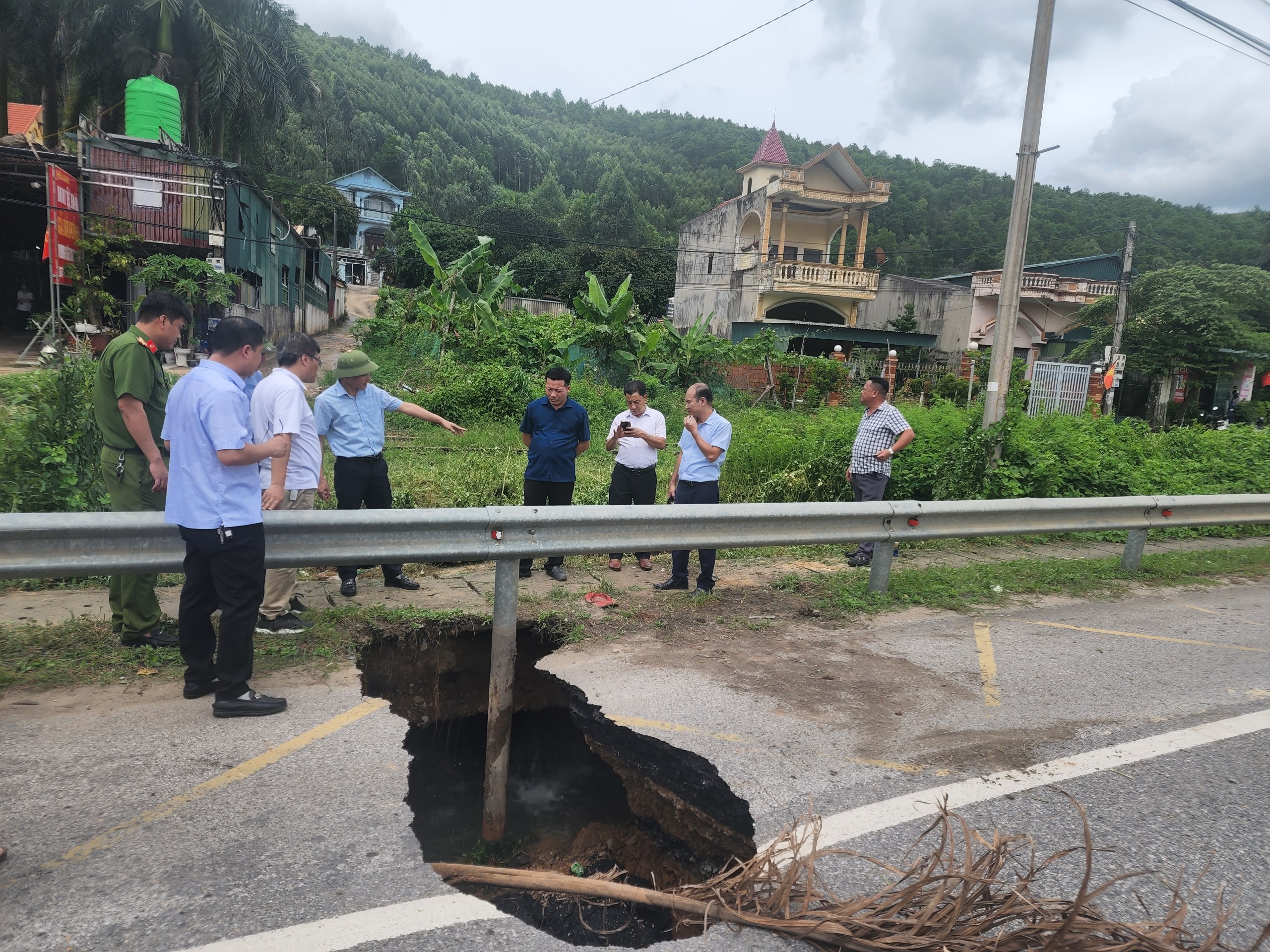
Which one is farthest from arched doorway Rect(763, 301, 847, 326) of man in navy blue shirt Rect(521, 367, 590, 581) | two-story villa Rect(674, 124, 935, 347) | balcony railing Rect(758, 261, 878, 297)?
man in navy blue shirt Rect(521, 367, 590, 581)

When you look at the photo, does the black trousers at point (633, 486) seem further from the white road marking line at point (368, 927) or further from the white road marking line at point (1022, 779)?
the white road marking line at point (368, 927)

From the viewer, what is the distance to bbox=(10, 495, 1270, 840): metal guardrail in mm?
3668

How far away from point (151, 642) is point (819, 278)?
33.4 metres

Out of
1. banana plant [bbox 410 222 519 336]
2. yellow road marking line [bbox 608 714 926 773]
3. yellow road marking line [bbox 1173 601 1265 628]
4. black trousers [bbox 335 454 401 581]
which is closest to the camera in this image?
yellow road marking line [bbox 608 714 926 773]

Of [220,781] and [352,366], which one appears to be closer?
[220,781]

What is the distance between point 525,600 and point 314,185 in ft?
174

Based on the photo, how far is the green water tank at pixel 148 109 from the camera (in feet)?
66.5

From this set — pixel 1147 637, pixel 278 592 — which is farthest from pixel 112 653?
pixel 1147 637

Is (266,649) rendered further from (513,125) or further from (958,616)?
(513,125)

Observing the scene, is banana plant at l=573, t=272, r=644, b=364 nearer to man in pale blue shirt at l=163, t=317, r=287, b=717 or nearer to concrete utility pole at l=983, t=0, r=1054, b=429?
concrete utility pole at l=983, t=0, r=1054, b=429

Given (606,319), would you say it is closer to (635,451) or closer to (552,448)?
(635,451)

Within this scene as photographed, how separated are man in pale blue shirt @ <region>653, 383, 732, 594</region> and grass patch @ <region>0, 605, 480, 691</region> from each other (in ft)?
7.27

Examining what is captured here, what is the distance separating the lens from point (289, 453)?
4605mm

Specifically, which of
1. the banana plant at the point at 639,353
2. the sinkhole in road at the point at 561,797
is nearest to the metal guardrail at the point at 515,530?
the sinkhole in road at the point at 561,797
